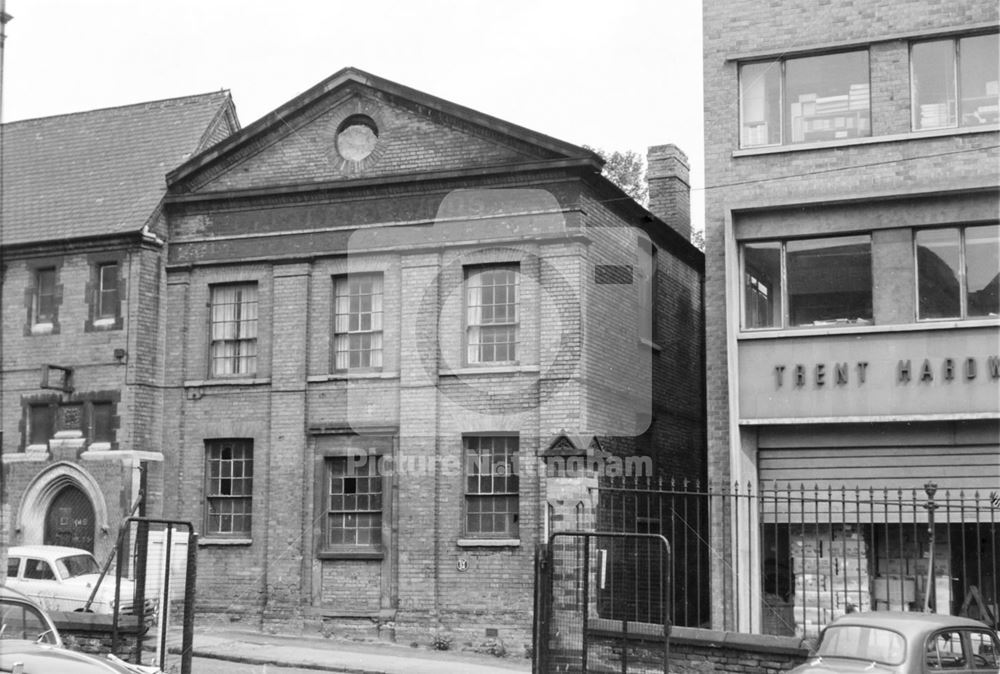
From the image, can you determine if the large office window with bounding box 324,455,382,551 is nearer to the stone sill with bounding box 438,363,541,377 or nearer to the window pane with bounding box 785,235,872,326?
the stone sill with bounding box 438,363,541,377

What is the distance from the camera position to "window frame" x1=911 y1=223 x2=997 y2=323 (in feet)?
60.6

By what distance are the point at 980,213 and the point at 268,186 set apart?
41.3 feet

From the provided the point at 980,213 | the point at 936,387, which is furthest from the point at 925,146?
the point at 936,387

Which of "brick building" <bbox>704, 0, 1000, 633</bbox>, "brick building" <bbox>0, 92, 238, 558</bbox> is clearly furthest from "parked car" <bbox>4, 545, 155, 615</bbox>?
"brick building" <bbox>704, 0, 1000, 633</bbox>

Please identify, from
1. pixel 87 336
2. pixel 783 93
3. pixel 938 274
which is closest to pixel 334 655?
pixel 87 336

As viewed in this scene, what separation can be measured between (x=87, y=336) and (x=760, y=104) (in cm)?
1360

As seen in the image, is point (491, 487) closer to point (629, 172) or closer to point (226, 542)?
point (226, 542)

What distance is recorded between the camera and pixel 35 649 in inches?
433

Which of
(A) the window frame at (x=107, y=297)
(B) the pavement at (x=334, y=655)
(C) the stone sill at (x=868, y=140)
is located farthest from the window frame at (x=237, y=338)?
(C) the stone sill at (x=868, y=140)

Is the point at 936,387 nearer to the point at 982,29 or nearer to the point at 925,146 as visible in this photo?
the point at 925,146

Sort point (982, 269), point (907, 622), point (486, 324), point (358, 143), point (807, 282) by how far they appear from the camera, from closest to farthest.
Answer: point (907, 622), point (982, 269), point (807, 282), point (486, 324), point (358, 143)

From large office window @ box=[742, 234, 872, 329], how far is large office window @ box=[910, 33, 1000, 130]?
86.9 inches

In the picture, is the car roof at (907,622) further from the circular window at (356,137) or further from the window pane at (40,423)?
the window pane at (40,423)

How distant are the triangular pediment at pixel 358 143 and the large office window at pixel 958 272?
19.6 ft
